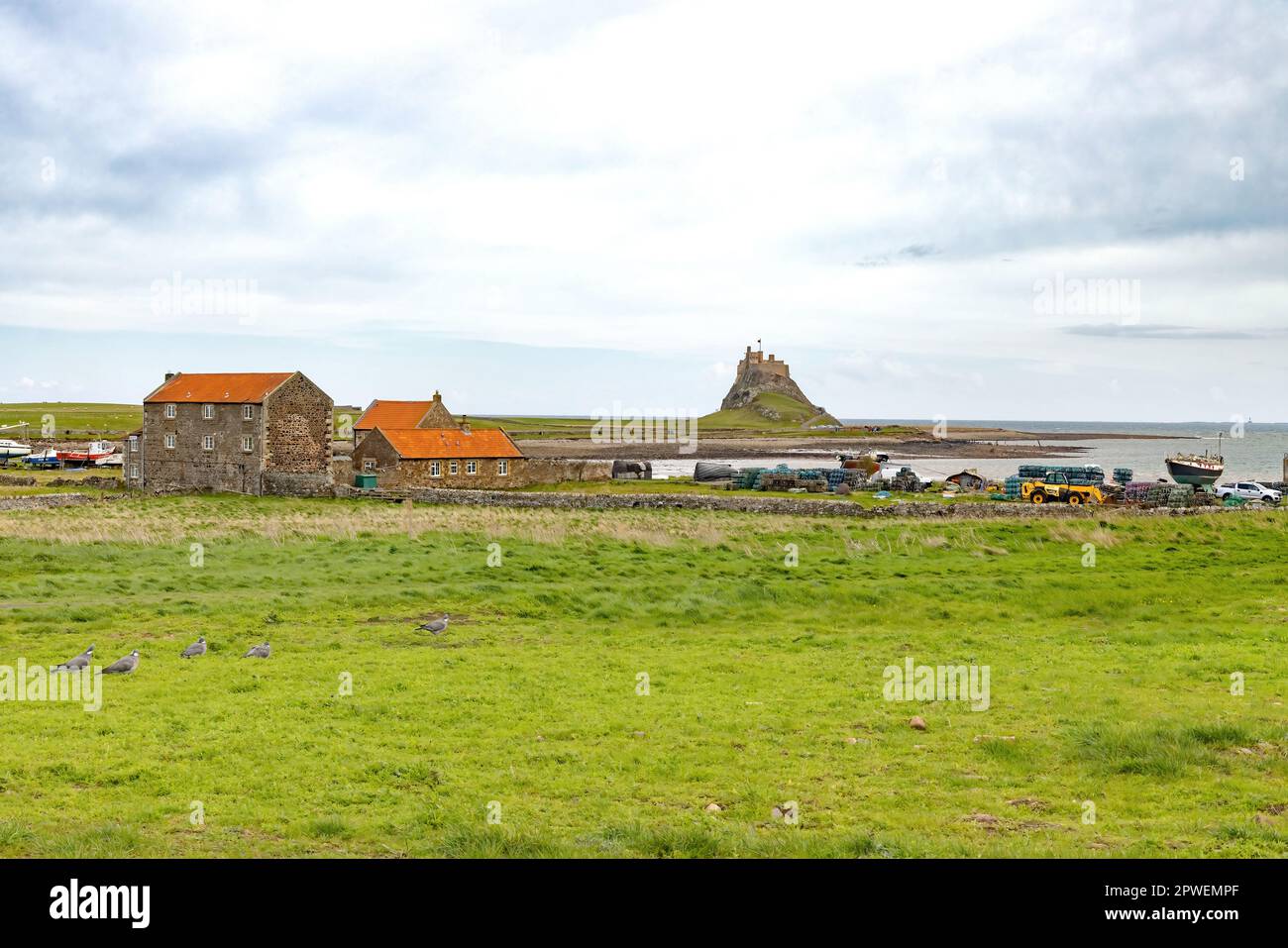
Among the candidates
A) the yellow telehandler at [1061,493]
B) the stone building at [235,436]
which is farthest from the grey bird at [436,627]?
the stone building at [235,436]

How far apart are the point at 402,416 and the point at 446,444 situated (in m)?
7.13

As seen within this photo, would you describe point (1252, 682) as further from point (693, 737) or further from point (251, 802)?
Result: point (251, 802)

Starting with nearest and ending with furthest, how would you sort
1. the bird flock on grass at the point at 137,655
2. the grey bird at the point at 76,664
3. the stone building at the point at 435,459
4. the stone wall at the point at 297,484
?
the grey bird at the point at 76,664 → the bird flock on grass at the point at 137,655 → the stone wall at the point at 297,484 → the stone building at the point at 435,459

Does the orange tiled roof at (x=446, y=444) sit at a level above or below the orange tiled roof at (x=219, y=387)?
below

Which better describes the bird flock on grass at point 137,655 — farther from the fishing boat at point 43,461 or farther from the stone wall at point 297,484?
the fishing boat at point 43,461

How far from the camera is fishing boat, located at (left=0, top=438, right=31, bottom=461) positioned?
9650 centimetres

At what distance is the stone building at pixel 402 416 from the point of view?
245ft

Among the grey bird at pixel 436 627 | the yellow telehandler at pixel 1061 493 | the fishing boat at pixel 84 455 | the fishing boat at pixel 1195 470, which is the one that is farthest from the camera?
the fishing boat at pixel 84 455

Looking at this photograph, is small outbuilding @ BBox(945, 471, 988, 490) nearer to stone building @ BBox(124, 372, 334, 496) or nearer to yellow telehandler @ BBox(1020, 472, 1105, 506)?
yellow telehandler @ BBox(1020, 472, 1105, 506)

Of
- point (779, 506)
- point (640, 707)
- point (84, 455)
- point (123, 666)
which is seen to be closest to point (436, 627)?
point (123, 666)

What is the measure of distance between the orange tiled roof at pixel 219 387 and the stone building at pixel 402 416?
7.39 m

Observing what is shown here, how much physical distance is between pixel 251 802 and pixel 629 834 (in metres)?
4.59

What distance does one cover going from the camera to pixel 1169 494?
56.2m
